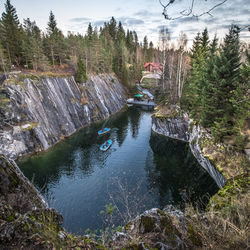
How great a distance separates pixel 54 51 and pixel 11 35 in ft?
34.6

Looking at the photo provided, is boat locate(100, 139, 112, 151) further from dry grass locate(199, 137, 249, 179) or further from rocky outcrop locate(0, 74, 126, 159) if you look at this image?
dry grass locate(199, 137, 249, 179)

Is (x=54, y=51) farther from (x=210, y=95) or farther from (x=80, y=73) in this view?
(x=210, y=95)

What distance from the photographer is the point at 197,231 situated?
4547 mm

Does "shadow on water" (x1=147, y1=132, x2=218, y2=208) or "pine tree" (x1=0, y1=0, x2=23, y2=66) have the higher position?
"pine tree" (x1=0, y1=0, x2=23, y2=66)

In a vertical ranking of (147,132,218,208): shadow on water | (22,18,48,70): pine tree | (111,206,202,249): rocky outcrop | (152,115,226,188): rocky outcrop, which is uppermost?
(22,18,48,70): pine tree

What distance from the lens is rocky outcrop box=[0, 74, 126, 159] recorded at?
2591cm

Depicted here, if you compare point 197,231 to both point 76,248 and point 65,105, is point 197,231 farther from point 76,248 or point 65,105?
point 65,105

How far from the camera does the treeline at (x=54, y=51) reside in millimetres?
36812

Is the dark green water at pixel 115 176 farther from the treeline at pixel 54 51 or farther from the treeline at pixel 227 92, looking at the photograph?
the treeline at pixel 54 51

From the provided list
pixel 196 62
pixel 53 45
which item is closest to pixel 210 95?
pixel 196 62

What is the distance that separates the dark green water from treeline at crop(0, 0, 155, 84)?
2067 centimetres

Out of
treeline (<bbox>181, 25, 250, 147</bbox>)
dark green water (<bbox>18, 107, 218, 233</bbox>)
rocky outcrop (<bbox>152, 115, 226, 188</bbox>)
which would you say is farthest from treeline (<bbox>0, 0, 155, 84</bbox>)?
treeline (<bbox>181, 25, 250, 147</bbox>)

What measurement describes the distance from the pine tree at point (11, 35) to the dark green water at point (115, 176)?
82.4ft

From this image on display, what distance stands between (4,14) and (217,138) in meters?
52.3
